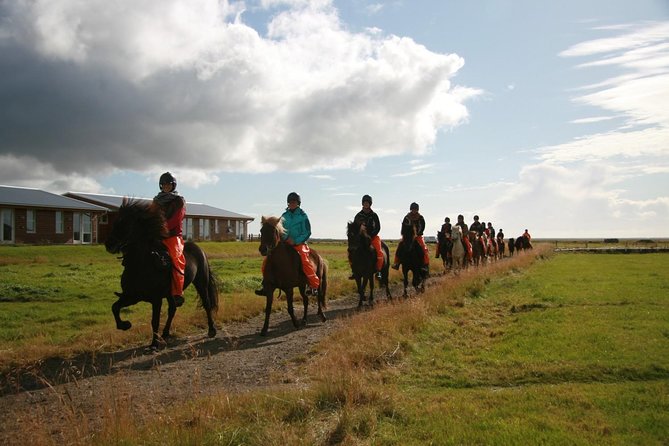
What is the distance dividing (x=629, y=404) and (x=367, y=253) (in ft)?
32.0

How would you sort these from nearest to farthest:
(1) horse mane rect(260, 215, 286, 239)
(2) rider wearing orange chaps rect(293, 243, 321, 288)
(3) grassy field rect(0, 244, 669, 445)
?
(3) grassy field rect(0, 244, 669, 445), (1) horse mane rect(260, 215, 286, 239), (2) rider wearing orange chaps rect(293, 243, 321, 288)

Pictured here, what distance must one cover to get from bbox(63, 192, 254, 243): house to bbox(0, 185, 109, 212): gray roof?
3888mm

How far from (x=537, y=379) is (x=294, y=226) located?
21.5ft

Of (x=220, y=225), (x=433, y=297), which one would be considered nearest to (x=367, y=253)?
(x=433, y=297)

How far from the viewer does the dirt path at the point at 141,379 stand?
213 inches

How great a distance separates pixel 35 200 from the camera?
38875mm

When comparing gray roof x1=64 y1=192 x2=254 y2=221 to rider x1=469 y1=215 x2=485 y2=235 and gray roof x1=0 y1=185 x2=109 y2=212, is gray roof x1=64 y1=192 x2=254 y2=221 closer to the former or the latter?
gray roof x1=0 y1=185 x2=109 y2=212

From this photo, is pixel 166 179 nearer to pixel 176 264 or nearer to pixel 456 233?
pixel 176 264

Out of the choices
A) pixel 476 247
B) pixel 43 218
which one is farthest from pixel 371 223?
pixel 43 218

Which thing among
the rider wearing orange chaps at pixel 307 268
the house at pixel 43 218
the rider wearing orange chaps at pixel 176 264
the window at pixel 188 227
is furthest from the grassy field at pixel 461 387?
the window at pixel 188 227

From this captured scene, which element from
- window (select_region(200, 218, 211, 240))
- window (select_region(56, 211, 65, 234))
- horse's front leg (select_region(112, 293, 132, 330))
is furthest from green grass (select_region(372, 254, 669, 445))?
window (select_region(200, 218, 211, 240))

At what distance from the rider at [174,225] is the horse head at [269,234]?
5.64 ft

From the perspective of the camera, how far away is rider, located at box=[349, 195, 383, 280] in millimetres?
15523

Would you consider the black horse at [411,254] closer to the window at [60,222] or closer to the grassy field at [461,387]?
the grassy field at [461,387]
